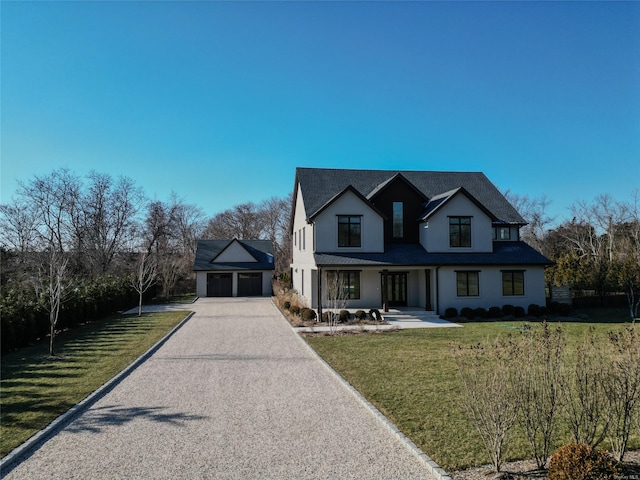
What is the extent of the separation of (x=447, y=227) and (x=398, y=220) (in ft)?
9.49

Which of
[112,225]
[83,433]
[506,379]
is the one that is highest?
[112,225]

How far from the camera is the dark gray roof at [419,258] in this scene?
21541mm

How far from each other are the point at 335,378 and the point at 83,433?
5.34m

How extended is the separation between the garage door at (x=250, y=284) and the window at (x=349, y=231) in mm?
18006

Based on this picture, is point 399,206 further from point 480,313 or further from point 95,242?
point 95,242

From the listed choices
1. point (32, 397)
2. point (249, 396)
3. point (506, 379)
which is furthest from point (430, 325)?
point (32, 397)

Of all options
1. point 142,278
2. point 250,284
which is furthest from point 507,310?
point 250,284

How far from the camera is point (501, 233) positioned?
25125 mm

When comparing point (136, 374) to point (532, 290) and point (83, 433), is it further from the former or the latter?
point (532, 290)

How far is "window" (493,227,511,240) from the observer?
2506 centimetres

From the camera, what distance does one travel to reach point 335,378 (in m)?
9.89

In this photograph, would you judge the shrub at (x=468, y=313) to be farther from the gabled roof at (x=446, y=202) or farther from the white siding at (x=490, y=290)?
the gabled roof at (x=446, y=202)

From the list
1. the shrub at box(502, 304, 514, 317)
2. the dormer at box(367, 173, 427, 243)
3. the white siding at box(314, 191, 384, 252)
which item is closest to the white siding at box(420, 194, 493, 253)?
the dormer at box(367, 173, 427, 243)

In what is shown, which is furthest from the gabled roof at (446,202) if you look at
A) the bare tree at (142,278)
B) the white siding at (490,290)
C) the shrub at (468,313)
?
the bare tree at (142,278)
